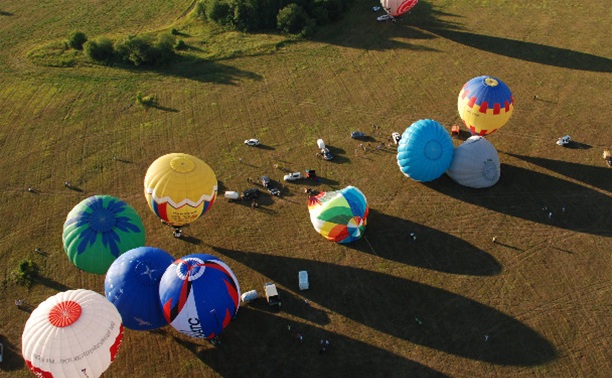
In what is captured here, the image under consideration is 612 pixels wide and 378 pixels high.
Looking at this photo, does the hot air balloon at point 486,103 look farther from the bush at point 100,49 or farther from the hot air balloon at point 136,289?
the bush at point 100,49

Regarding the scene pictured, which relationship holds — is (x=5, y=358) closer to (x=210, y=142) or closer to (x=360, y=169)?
(x=210, y=142)

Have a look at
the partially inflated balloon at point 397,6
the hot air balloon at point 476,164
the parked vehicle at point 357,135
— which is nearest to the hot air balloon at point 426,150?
the hot air balloon at point 476,164

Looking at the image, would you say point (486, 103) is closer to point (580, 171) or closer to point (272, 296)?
point (580, 171)

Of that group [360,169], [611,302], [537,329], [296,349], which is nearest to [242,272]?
[296,349]

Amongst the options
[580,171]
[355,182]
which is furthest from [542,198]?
[355,182]

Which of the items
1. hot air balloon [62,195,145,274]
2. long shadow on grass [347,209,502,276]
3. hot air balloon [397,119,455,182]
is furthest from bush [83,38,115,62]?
long shadow on grass [347,209,502,276]

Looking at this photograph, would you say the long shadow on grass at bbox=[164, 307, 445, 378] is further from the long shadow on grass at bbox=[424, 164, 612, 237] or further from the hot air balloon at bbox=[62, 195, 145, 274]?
the long shadow on grass at bbox=[424, 164, 612, 237]
